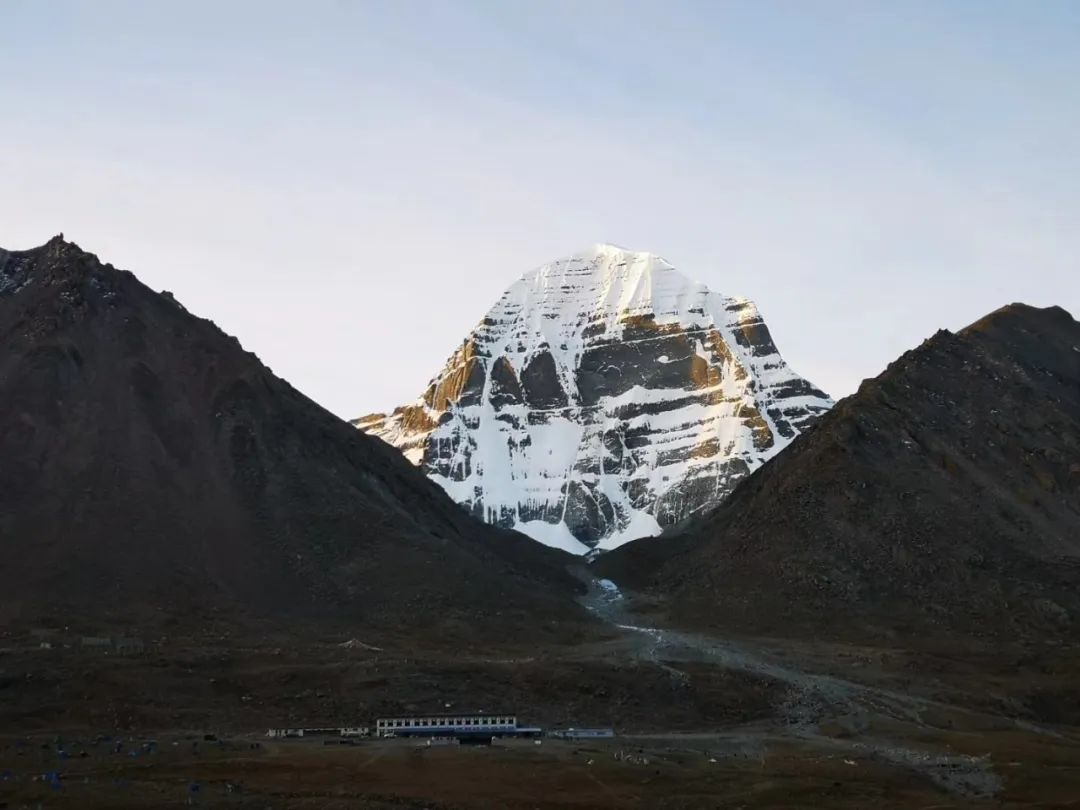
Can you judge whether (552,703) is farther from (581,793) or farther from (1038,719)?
(1038,719)

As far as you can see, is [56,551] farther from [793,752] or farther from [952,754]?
[952,754]

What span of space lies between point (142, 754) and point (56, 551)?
75566 mm

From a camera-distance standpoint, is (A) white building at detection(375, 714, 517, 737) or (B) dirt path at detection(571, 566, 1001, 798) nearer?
(B) dirt path at detection(571, 566, 1001, 798)

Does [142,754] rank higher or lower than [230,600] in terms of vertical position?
lower

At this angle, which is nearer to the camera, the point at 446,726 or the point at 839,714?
the point at 446,726

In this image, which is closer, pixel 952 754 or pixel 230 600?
pixel 952 754

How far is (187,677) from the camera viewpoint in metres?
163

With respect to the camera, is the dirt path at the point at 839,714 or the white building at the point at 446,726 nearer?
the dirt path at the point at 839,714

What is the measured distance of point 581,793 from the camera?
119375mm

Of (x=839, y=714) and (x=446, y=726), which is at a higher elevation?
(x=839, y=714)

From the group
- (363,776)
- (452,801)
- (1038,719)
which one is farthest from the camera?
(1038,719)

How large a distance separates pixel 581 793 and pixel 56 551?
4012 inches

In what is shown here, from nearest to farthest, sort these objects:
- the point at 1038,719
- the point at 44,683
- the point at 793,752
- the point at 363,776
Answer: the point at 363,776 < the point at 793,752 < the point at 44,683 < the point at 1038,719

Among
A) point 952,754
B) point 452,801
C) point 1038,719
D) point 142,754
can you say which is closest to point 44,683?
point 142,754
